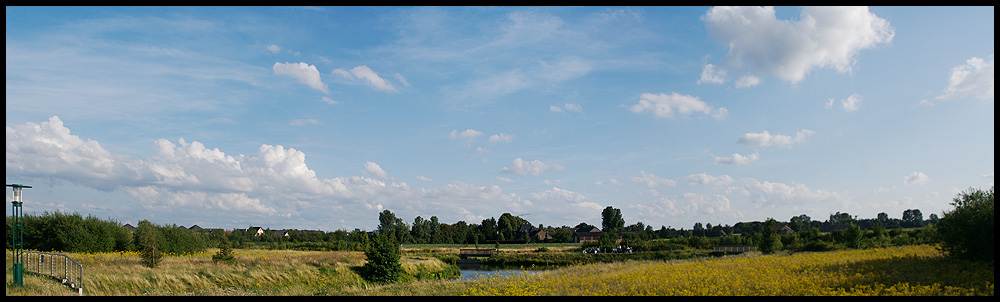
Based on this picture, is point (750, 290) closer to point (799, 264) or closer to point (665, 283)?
point (665, 283)

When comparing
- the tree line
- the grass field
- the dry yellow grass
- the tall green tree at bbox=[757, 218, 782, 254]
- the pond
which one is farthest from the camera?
the tall green tree at bbox=[757, 218, 782, 254]

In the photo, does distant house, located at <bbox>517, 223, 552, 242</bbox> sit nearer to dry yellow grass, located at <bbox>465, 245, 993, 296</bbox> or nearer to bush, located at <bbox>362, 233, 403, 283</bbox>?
bush, located at <bbox>362, 233, 403, 283</bbox>

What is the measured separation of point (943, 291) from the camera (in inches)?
490

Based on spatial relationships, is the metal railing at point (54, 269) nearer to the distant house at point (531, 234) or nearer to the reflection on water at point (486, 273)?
the reflection on water at point (486, 273)

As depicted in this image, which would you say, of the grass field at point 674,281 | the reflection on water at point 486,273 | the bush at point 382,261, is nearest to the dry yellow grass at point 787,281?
the grass field at point 674,281

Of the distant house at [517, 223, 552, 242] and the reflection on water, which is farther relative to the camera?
the distant house at [517, 223, 552, 242]

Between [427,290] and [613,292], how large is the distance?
595 cm

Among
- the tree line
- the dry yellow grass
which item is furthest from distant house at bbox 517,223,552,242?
the dry yellow grass

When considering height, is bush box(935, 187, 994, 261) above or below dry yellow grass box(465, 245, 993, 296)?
above

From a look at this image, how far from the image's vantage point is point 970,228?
1620cm

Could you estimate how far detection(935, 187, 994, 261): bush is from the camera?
15555 millimetres

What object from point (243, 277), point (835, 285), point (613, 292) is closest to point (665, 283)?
point (613, 292)

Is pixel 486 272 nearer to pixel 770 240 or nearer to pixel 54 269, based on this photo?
pixel 770 240
